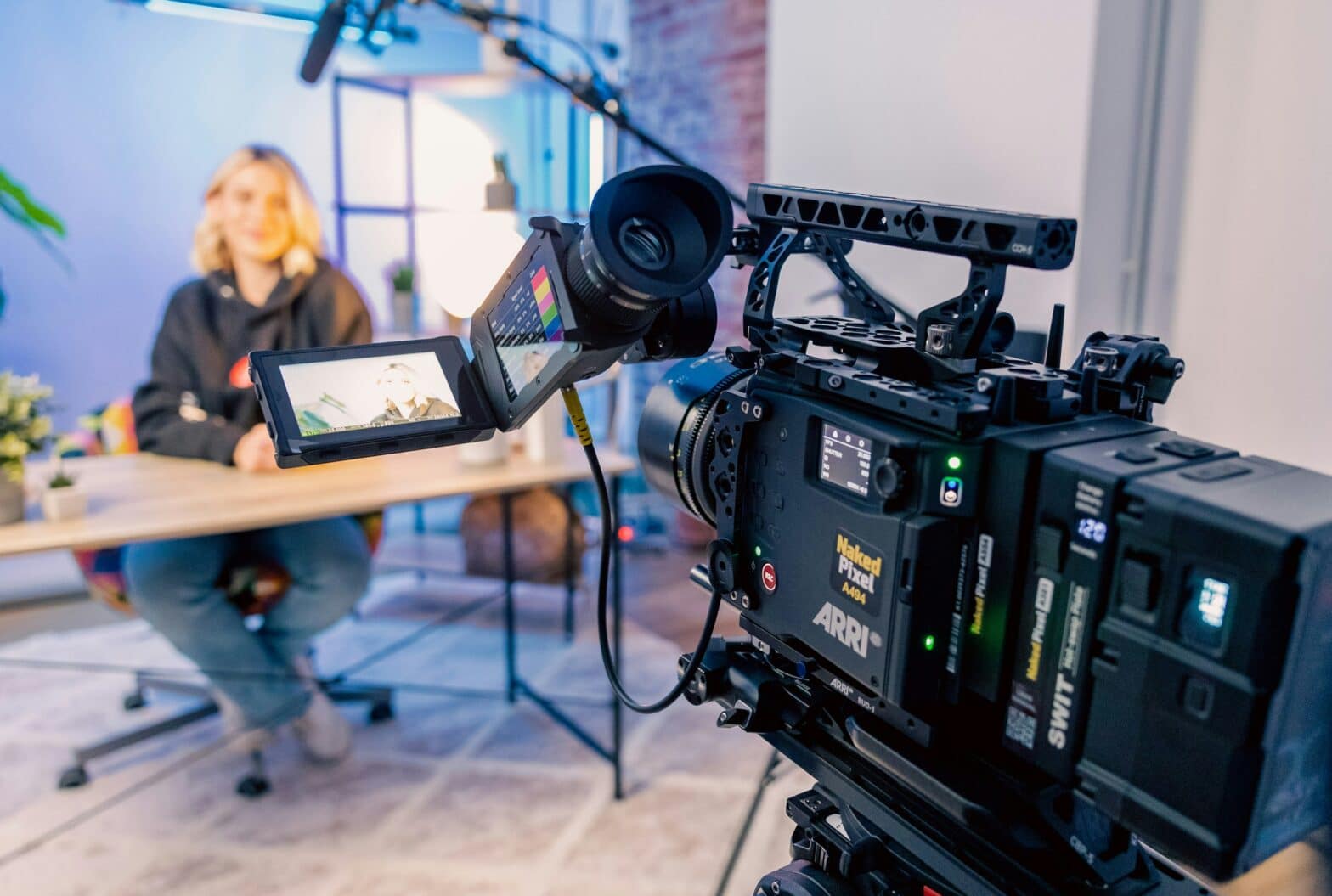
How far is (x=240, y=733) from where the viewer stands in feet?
6.62

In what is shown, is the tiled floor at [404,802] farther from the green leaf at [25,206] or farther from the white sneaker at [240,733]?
the green leaf at [25,206]


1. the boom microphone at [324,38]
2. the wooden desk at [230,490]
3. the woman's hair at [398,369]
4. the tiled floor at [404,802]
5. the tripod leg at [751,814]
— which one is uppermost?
the boom microphone at [324,38]

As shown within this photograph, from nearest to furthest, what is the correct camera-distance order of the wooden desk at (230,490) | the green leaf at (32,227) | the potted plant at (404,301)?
1. the wooden desk at (230,490)
2. the green leaf at (32,227)
3. the potted plant at (404,301)

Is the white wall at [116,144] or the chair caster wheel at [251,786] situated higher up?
the white wall at [116,144]

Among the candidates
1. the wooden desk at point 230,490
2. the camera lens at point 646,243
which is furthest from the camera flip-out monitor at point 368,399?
the wooden desk at point 230,490

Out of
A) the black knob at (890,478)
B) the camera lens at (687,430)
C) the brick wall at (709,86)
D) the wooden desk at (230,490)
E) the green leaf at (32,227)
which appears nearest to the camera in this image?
the black knob at (890,478)

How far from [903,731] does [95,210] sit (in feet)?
12.1

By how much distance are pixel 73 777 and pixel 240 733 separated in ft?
1.10

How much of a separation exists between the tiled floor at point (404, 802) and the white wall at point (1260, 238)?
1.18m

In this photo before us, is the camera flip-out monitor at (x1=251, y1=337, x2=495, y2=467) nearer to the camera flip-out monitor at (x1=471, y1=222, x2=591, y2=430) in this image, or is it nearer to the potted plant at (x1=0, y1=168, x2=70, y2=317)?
the camera flip-out monitor at (x1=471, y1=222, x2=591, y2=430)

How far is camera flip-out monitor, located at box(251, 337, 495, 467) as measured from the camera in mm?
789

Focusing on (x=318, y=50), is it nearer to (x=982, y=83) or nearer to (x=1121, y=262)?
(x=982, y=83)

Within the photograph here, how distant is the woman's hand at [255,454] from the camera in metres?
1.93

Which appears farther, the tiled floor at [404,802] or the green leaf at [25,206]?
the green leaf at [25,206]
